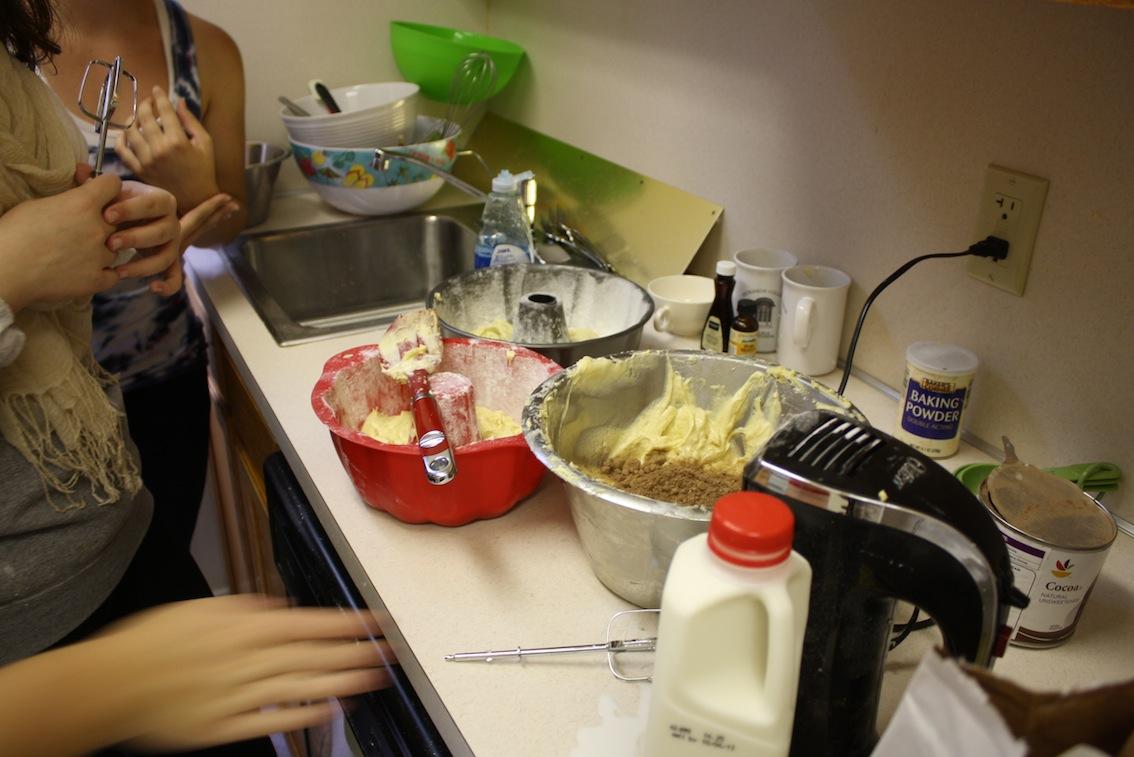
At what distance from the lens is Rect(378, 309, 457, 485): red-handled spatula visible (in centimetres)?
83

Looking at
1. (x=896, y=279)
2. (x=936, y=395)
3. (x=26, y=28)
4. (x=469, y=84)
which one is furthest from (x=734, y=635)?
(x=469, y=84)

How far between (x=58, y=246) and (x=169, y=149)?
1.53 feet

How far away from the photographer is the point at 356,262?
177 cm

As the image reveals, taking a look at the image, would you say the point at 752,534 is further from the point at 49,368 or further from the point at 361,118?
the point at 361,118

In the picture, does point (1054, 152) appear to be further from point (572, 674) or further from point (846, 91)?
point (572, 674)

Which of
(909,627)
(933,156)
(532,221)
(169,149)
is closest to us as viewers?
(909,627)

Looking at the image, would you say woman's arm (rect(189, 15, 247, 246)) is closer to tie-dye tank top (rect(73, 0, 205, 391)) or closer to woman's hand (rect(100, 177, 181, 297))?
tie-dye tank top (rect(73, 0, 205, 391))

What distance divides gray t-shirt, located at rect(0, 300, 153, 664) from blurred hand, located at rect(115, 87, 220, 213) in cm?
53

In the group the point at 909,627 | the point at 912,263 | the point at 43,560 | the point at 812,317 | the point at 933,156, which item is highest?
the point at 933,156

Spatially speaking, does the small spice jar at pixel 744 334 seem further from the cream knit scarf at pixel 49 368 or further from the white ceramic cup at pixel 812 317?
the cream knit scarf at pixel 49 368

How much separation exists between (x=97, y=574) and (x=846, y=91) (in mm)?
1107

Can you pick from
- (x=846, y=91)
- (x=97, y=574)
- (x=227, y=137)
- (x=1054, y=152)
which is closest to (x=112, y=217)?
(x=97, y=574)

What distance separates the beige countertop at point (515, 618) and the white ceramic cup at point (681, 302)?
32 centimetres

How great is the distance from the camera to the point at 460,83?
6.11 feet
